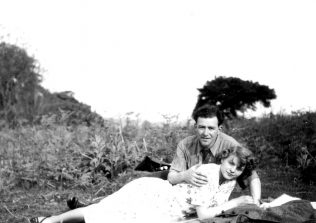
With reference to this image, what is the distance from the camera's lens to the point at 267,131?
7.56 m

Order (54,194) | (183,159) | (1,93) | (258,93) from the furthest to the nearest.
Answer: (1,93) → (258,93) → (54,194) → (183,159)

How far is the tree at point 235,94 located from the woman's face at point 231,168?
Answer: 25.7 ft

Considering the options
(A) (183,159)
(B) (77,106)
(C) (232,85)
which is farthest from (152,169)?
(B) (77,106)

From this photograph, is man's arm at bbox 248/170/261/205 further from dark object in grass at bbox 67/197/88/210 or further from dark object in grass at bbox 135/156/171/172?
dark object in grass at bbox 67/197/88/210

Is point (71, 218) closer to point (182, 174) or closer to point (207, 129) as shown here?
point (182, 174)

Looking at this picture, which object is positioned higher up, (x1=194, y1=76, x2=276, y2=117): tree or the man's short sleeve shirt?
(x1=194, y1=76, x2=276, y2=117): tree

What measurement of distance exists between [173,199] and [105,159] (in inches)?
110

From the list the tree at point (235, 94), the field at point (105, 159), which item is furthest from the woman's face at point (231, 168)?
the tree at point (235, 94)

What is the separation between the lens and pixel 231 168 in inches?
138

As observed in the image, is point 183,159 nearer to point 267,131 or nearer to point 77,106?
point 267,131

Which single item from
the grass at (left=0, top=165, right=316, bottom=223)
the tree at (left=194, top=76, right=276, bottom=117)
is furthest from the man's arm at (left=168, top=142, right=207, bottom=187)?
the tree at (left=194, top=76, right=276, bottom=117)

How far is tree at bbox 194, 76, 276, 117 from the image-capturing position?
11.9 metres

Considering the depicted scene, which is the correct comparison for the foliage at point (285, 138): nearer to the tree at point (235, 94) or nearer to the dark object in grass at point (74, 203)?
the dark object in grass at point (74, 203)

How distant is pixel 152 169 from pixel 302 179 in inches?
90.1
